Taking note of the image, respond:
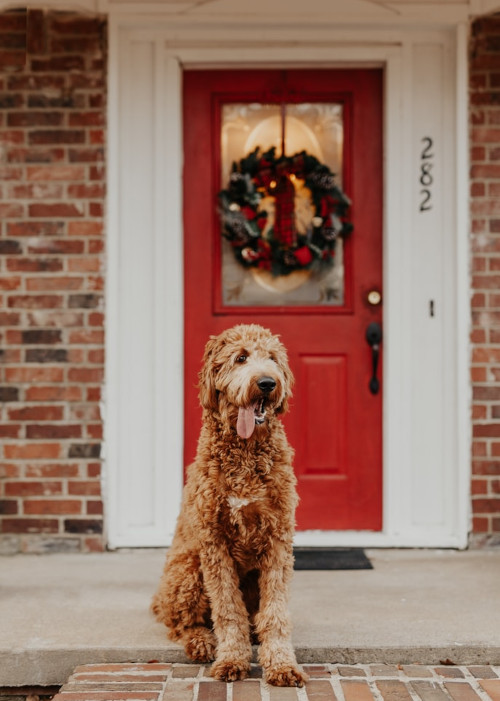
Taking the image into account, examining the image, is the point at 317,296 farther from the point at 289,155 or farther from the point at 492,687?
the point at 492,687

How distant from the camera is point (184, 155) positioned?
475cm

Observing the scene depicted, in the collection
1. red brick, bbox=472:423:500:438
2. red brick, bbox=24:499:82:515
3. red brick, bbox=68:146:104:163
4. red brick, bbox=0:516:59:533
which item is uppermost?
red brick, bbox=68:146:104:163

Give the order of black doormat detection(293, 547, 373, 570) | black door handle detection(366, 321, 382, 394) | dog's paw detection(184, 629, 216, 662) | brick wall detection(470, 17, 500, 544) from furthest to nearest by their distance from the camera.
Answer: black door handle detection(366, 321, 382, 394) → brick wall detection(470, 17, 500, 544) → black doormat detection(293, 547, 373, 570) → dog's paw detection(184, 629, 216, 662)

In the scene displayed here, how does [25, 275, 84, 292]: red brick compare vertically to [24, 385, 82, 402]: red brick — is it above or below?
above

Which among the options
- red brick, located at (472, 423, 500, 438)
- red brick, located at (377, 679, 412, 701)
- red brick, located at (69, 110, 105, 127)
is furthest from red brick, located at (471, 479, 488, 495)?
red brick, located at (69, 110, 105, 127)

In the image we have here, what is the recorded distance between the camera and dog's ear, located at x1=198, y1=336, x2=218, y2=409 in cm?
293

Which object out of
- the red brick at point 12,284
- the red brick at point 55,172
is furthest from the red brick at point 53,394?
the red brick at point 55,172

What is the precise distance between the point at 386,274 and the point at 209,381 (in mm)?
2068

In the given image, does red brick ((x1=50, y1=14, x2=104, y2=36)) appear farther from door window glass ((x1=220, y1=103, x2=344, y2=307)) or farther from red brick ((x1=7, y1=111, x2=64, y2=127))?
door window glass ((x1=220, y1=103, x2=344, y2=307))

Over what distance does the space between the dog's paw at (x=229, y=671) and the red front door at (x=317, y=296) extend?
74.0 inches

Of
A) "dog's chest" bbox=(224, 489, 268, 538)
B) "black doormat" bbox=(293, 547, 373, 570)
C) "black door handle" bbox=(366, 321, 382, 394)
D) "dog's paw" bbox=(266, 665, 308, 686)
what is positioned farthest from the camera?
"black door handle" bbox=(366, 321, 382, 394)

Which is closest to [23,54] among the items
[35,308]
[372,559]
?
[35,308]

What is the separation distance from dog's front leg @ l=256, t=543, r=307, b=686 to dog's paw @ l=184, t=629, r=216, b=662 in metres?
0.24

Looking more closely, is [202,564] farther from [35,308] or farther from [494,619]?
[35,308]
